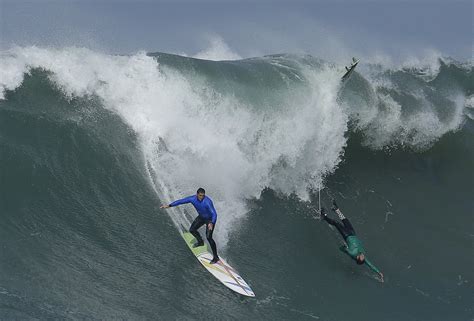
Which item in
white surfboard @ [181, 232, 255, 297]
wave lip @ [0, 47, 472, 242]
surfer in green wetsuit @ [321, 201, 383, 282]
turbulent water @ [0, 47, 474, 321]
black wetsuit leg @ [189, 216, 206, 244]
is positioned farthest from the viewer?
wave lip @ [0, 47, 472, 242]

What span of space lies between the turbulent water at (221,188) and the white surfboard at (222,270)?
5.6 inches

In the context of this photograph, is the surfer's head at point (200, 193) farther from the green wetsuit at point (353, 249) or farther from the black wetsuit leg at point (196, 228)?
the green wetsuit at point (353, 249)

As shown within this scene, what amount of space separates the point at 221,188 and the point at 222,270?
2791mm

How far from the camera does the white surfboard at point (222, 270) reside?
8695 millimetres

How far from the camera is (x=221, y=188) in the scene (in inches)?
454

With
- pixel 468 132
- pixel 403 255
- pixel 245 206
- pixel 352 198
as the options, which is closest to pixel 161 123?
pixel 245 206

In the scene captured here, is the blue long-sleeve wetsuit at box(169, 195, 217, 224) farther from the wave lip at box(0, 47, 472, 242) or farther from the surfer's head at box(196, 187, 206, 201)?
the wave lip at box(0, 47, 472, 242)

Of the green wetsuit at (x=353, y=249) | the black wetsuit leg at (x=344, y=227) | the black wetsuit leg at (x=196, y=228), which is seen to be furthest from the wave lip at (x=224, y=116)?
the green wetsuit at (x=353, y=249)

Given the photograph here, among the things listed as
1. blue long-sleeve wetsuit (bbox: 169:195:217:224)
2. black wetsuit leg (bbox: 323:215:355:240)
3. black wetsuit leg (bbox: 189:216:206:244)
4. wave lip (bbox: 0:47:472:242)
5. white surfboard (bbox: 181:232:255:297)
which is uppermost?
wave lip (bbox: 0:47:472:242)

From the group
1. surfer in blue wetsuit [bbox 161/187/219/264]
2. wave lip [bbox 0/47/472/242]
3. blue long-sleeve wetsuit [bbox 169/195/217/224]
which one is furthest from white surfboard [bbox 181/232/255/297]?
wave lip [bbox 0/47/472/242]

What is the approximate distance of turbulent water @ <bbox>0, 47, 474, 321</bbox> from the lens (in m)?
8.36

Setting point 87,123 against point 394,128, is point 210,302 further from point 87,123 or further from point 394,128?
point 394,128

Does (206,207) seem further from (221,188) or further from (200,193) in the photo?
(221,188)

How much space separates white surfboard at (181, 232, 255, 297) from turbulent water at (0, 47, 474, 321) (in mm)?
142
